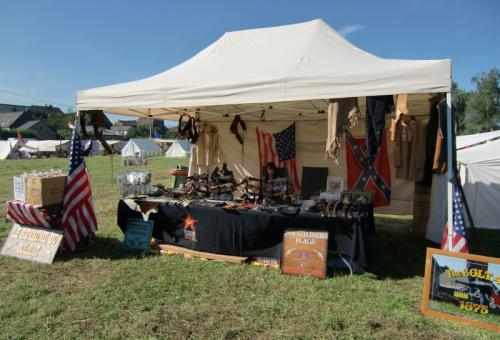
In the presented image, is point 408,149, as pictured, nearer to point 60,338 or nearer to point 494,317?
point 494,317

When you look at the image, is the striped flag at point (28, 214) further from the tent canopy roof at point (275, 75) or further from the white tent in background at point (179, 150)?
the white tent in background at point (179, 150)

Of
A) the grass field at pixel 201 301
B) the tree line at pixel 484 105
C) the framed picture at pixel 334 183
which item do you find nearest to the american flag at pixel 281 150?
the framed picture at pixel 334 183

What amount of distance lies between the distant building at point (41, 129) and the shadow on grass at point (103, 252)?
187 feet

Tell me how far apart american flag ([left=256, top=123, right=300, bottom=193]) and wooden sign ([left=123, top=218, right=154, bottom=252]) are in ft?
10.3

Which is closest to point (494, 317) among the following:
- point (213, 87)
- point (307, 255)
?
point (307, 255)

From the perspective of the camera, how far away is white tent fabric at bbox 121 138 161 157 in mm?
27141

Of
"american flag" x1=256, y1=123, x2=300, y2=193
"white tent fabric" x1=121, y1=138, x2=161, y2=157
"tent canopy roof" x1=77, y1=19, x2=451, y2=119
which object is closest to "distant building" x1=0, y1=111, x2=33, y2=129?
"white tent fabric" x1=121, y1=138, x2=161, y2=157

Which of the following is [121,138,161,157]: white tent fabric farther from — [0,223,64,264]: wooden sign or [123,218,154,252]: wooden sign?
[123,218,154,252]: wooden sign

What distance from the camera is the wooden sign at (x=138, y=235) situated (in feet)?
13.7

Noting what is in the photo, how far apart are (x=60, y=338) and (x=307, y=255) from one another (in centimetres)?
224

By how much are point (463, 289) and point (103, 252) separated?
3.85 metres

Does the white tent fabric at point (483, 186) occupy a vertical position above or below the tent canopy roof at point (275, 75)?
below

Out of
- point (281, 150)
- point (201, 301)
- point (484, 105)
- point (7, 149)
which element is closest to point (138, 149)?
point (7, 149)

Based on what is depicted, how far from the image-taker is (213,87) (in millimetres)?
3709
